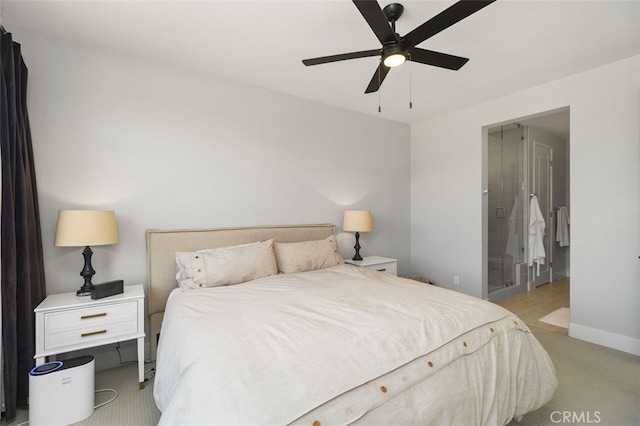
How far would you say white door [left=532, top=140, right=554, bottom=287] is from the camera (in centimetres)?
494

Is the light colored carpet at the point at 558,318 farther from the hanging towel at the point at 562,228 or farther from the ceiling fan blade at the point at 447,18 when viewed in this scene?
the ceiling fan blade at the point at 447,18

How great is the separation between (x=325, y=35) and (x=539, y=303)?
14.4ft

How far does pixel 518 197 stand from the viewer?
4719 millimetres

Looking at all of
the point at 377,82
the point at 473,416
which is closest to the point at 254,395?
the point at 473,416

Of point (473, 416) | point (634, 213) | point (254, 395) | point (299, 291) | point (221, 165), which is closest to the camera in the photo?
point (254, 395)

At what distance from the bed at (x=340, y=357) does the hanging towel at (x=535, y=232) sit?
11.2 feet

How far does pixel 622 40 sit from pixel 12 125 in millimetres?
4531

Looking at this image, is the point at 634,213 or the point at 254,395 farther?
the point at 634,213

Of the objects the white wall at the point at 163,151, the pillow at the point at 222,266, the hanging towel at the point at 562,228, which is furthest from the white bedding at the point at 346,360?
the hanging towel at the point at 562,228

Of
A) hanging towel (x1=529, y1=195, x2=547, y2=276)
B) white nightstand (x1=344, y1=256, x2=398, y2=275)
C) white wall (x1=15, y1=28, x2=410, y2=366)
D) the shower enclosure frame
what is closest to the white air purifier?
white wall (x1=15, y1=28, x2=410, y2=366)

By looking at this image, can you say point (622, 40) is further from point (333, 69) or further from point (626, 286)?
point (333, 69)

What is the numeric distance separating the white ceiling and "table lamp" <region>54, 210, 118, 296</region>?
1394mm

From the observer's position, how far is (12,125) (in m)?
1.93

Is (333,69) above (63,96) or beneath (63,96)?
above
